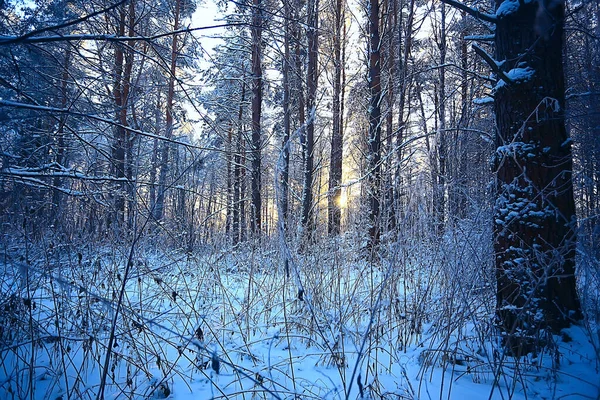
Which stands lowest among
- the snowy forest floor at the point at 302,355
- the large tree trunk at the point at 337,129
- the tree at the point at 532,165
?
the snowy forest floor at the point at 302,355

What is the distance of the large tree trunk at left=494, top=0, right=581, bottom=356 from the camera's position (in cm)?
219

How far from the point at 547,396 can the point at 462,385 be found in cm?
41

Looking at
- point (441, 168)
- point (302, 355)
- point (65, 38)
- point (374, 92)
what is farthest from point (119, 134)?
point (374, 92)

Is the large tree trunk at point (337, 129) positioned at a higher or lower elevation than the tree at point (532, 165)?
higher

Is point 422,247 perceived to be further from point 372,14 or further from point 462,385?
point 372,14

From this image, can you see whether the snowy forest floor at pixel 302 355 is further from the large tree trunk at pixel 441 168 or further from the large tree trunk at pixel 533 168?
the large tree trunk at pixel 441 168

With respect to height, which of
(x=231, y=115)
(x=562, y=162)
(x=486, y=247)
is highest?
(x=231, y=115)

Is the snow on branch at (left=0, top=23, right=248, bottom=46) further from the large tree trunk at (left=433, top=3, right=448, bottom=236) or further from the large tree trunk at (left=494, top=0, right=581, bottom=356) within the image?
the large tree trunk at (left=494, top=0, right=581, bottom=356)

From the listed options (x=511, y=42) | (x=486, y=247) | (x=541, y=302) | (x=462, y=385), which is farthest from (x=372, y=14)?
(x=462, y=385)

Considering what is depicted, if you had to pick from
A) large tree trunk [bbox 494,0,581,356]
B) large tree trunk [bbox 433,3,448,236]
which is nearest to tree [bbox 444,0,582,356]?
large tree trunk [bbox 494,0,581,356]

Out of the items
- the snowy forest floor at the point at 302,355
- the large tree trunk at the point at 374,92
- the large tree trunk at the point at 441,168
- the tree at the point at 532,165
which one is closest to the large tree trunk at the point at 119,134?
the snowy forest floor at the point at 302,355

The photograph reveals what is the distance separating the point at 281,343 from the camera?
2.55m

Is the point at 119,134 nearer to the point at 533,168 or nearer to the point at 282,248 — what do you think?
the point at 282,248

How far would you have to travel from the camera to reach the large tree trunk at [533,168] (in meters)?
2.19
